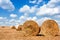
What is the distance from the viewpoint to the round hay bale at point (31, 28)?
1683cm

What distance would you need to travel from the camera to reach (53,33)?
16.5 metres

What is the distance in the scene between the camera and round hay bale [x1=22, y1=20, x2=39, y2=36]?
1683cm

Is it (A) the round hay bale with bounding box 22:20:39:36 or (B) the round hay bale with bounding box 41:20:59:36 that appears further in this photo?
(A) the round hay bale with bounding box 22:20:39:36

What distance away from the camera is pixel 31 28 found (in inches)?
674

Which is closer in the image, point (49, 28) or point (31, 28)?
point (49, 28)

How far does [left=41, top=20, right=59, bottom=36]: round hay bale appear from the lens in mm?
16422

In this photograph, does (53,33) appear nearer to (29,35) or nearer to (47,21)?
(47,21)

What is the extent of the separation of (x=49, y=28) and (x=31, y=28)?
188cm

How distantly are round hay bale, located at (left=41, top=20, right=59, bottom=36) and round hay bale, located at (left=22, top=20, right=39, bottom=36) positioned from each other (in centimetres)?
69

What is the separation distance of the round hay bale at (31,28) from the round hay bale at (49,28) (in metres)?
0.69

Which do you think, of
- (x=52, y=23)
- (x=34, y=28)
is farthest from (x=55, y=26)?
(x=34, y=28)

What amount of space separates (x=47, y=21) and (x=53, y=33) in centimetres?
137

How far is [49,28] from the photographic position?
16.7 m

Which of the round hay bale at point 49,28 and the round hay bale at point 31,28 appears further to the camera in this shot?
the round hay bale at point 31,28
